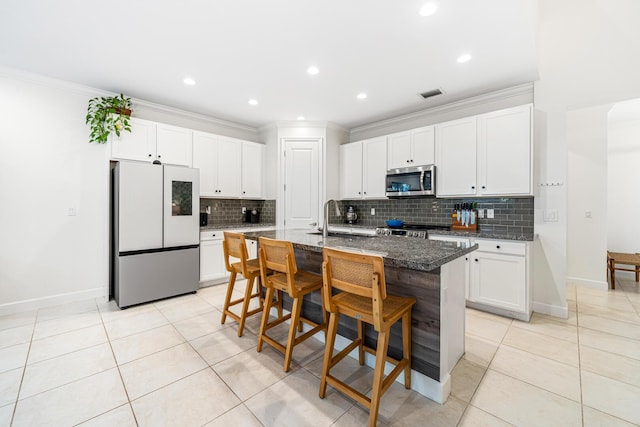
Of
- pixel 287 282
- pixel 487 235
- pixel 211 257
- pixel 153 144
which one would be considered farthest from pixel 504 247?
pixel 153 144

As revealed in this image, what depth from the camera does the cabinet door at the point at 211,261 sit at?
3.89 meters

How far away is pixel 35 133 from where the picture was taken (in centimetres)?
308

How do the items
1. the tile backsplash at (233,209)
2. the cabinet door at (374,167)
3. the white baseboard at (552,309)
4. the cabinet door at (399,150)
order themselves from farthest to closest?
the tile backsplash at (233,209), the cabinet door at (374,167), the cabinet door at (399,150), the white baseboard at (552,309)

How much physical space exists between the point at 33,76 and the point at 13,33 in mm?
888

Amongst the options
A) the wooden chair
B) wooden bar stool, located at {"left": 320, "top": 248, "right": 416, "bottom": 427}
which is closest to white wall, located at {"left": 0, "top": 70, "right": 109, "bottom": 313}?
wooden bar stool, located at {"left": 320, "top": 248, "right": 416, "bottom": 427}

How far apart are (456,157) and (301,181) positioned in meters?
2.46

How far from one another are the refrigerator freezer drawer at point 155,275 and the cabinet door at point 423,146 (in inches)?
135

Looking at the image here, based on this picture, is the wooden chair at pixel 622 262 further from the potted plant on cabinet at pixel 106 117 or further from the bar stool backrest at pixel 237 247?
the potted plant on cabinet at pixel 106 117

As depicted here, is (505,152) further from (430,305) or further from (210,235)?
(210,235)

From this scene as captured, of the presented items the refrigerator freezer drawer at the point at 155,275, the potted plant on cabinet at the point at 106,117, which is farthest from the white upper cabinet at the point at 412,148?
the potted plant on cabinet at the point at 106,117

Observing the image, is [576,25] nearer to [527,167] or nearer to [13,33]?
[527,167]

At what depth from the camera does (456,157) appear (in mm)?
3551

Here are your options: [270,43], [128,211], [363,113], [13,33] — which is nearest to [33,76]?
[13,33]

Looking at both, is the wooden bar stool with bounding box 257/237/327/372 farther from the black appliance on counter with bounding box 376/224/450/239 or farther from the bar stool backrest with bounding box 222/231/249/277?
the black appliance on counter with bounding box 376/224/450/239
